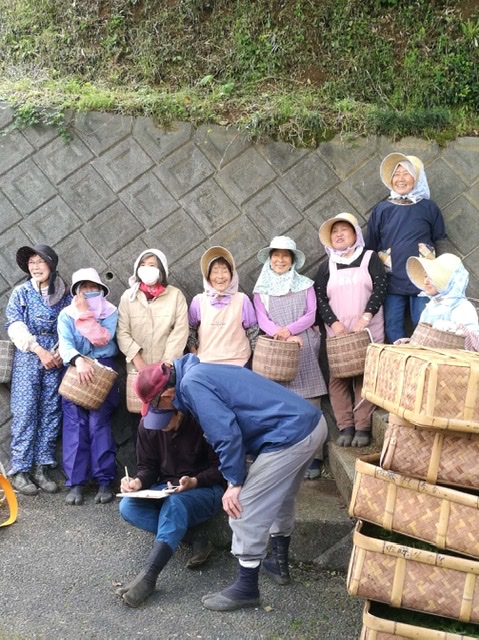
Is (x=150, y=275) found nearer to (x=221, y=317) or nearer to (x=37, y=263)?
(x=221, y=317)

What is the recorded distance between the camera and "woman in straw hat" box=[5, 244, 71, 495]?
592cm

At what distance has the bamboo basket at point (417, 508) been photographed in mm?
3330

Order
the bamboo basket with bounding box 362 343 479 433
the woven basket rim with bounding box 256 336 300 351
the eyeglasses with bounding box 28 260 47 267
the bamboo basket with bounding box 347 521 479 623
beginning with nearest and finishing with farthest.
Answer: the bamboo basket with bounding box 362 343 479 433, the bamboo basket with bounding box 347 521 479 623, the woven basket rim with bounding box 256 336 300 351, the eyeglasses with bounding box 28 260 47 267

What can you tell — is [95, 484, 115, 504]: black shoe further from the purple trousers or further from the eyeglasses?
the eyeglasses

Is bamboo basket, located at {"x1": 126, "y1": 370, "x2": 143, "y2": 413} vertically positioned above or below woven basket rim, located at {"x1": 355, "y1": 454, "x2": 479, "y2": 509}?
above

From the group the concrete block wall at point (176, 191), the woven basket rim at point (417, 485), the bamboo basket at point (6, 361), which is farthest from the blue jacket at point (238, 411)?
the bamboo basket at point (6, 361)

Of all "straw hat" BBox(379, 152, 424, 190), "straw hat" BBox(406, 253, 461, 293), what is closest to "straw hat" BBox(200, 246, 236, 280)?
"straw hat" BBox(379, 152, 424, 190)

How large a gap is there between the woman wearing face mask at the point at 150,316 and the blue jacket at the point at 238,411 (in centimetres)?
164

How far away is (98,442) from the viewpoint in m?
A: 5.79

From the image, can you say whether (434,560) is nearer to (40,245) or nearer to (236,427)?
(236,427)

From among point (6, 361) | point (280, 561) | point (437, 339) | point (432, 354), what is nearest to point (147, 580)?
point (280, 561)

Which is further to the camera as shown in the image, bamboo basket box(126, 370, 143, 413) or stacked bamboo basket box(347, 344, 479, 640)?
bamboo basket box(126, 370, 143, 413)

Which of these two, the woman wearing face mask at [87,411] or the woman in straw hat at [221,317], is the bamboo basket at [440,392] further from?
the woman wearing face mask at [87,411]

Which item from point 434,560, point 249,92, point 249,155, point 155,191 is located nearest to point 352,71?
point 249,92
